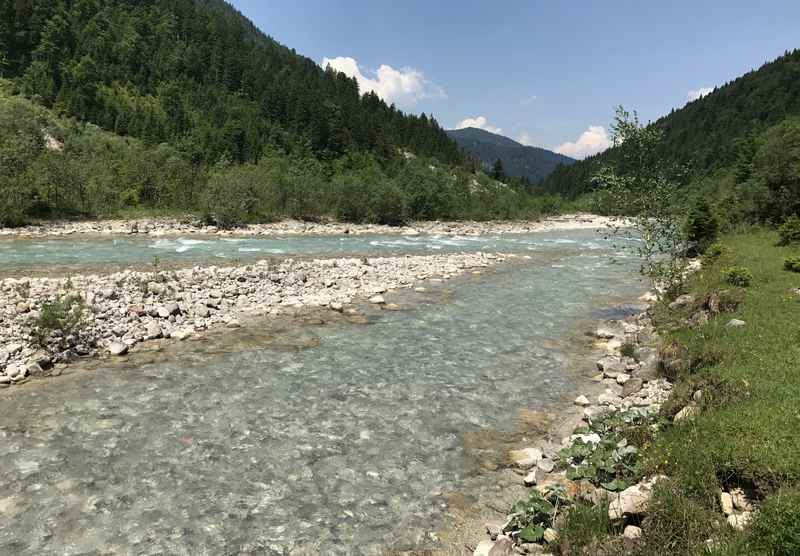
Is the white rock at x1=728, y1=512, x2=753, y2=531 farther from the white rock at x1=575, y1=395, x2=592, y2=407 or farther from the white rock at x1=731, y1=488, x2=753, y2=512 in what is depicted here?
the white rock at x1=575, y1=395, x2=592, y2=407

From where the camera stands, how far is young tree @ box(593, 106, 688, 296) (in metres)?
16.4

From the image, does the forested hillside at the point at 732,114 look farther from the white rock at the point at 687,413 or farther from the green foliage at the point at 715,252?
the white rock at the point at 687,413

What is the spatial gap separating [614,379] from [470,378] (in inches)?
148

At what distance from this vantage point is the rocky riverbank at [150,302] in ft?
41.3

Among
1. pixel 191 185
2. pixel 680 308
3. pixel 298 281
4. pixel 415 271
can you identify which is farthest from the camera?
pixel 191 185

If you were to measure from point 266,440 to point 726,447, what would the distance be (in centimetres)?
744

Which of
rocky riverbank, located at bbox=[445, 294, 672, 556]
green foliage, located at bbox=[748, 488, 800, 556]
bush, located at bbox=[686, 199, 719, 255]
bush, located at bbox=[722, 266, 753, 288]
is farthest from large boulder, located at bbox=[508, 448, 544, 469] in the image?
bush, located at bbox=[686, 199, 719, 255]

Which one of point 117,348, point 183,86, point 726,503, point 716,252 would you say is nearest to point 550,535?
point 726,503

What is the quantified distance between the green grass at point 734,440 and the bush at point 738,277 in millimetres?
4843

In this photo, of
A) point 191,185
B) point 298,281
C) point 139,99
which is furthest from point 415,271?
point 139,99

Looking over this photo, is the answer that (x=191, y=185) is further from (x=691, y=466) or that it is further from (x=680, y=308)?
(x=691, y=466)

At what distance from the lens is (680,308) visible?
54.8ft

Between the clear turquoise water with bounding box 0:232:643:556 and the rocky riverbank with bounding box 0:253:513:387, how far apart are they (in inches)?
58.5

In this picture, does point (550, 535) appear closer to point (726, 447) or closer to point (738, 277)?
point (726, 447)
